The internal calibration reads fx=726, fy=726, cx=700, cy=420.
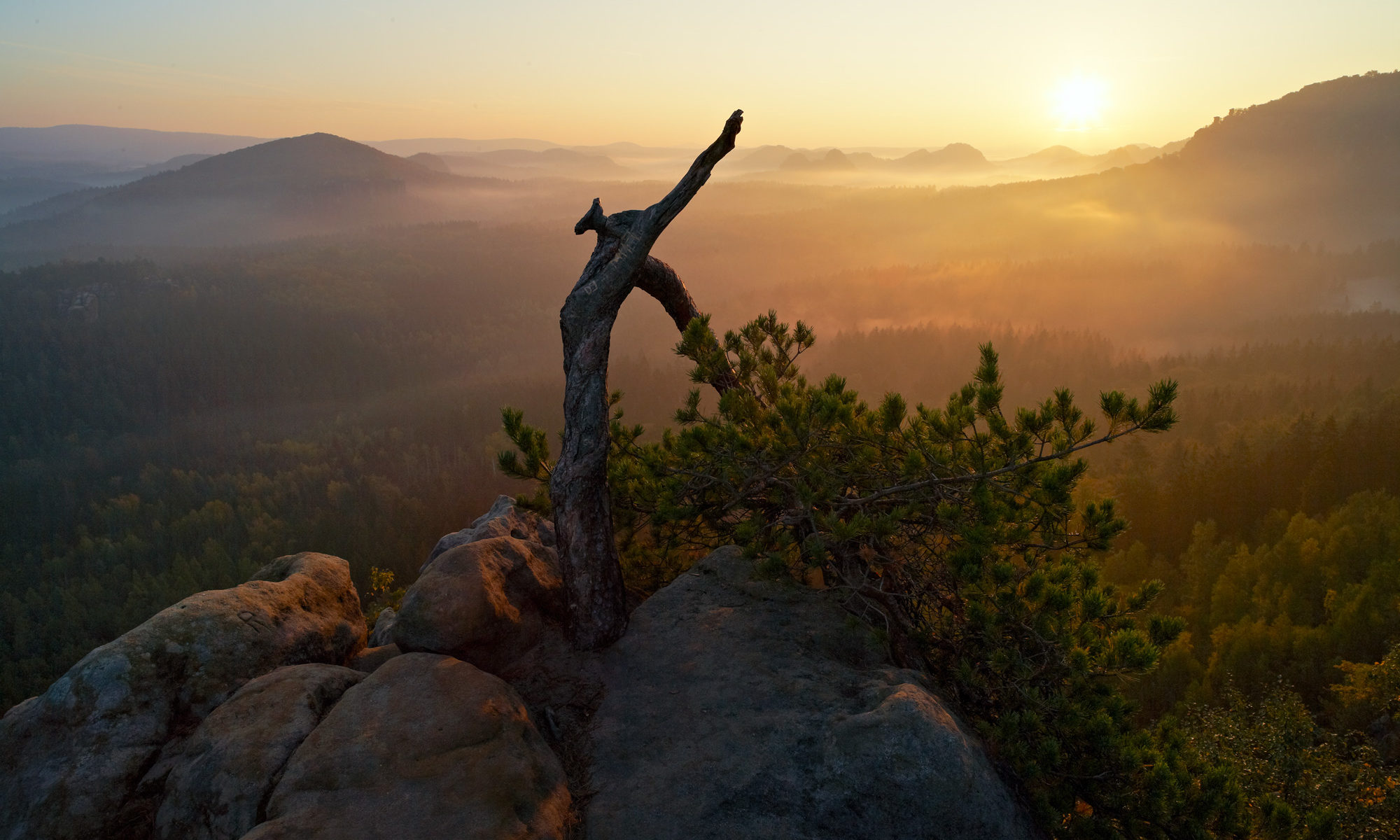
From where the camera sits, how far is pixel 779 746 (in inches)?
288

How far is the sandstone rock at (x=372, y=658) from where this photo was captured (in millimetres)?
9984

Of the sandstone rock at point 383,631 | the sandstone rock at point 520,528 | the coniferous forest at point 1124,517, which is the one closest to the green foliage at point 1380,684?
the coniferous forest at point 1124,517

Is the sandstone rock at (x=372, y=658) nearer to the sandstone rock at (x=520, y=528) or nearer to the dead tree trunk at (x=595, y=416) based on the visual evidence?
the sandstone rock at (x=520, y=528)

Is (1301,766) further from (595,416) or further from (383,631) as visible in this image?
(383,631)

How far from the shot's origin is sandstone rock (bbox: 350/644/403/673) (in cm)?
998

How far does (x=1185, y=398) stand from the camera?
12188 centimetres

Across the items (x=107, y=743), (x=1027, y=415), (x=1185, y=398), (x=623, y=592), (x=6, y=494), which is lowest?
(x=6, y=494)

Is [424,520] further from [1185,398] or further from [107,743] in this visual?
[1185,398]

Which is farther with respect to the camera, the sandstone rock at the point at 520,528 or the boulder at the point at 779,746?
the sandstone rock at the point at 520,528

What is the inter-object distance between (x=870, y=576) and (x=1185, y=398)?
136 meters

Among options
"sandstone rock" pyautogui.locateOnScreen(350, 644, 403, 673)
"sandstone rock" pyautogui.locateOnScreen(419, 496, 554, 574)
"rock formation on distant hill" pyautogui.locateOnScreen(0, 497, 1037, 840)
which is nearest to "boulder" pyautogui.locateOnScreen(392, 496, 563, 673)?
"rock formation on distant hill" pyautogui.locateOnScreen(0, 497, 1037, 840)

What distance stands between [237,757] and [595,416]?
5.05 metres

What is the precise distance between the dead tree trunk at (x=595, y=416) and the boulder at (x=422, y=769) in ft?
6.00

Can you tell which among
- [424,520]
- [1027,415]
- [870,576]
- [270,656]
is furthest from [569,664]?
[424,520]
